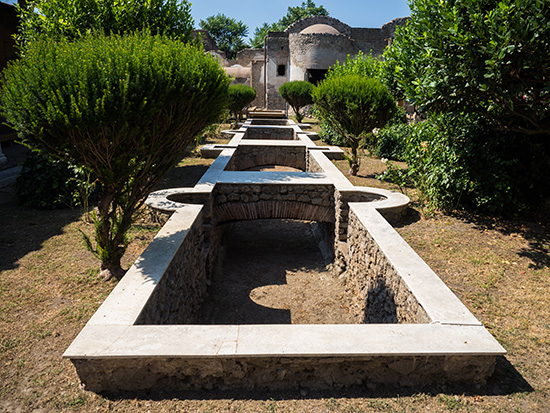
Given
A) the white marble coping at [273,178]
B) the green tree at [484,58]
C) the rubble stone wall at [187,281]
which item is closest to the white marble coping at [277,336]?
the rubble stone wall at [187,281]

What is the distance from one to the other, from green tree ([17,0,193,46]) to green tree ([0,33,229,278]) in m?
2.56

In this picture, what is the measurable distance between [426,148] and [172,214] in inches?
187

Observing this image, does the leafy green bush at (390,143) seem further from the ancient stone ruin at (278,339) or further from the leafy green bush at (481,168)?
the ancient stone ruin at (278,339)

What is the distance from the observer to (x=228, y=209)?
6.73m

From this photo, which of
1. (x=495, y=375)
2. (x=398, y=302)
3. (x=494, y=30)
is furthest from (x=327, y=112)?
(x=495, y=375)

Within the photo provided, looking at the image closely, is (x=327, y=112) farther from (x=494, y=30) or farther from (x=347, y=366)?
(x=347, y=366)

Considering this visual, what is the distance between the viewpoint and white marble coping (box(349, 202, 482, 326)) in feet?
9.52

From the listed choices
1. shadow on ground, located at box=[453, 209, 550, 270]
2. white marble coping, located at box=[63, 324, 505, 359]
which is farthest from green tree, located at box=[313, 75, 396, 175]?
white marble coping, located at box=[63, 324, 505, 359]

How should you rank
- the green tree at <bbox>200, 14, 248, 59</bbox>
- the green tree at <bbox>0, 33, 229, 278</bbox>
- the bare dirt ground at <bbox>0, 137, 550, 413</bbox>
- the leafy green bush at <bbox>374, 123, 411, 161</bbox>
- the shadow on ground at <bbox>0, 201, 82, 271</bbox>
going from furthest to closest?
the green tree at <bbox>200, 14, 248, 59</bbox>
the leafy green bush at <bbox>374, 123, 411, 161</bbox>
the shadow on ground at <bbox>0, 201, 82, 271</bbox>
the green tree at <bbox>0, 33, 229, 278</bbox>
the bare dirt ground at <bbox>0, 137, 550, 413</bbox>

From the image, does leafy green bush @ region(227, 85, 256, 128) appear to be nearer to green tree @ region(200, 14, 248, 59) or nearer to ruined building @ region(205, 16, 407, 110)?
ruined building @ region(205, 16, 407, 110)

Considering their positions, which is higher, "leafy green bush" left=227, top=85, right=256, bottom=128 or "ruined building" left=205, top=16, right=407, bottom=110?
"ruined building" left=205, top=16, right=407, bottom=110

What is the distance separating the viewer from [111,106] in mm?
3311

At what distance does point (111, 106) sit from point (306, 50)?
941 inches

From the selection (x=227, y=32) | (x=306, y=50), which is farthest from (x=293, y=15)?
(x=306, y=50)
